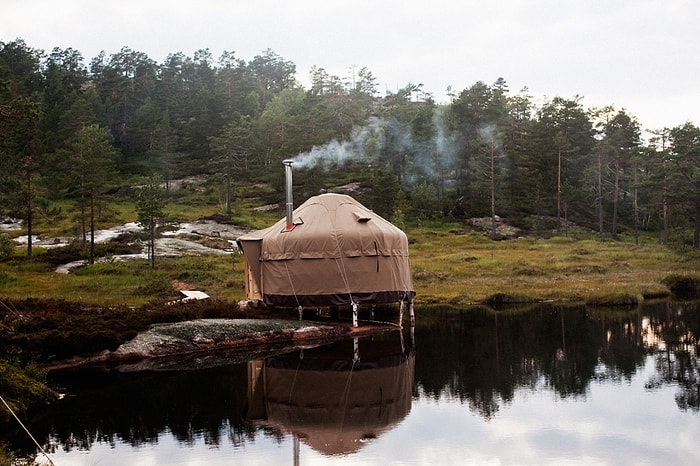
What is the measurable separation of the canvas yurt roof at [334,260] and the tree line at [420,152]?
22.5 metres

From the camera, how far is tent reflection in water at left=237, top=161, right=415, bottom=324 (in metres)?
23.8

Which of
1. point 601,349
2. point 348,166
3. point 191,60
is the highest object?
point 191,60

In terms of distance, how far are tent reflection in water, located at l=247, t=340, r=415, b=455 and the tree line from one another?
95.3 feet

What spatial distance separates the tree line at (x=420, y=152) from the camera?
58969 millimetres

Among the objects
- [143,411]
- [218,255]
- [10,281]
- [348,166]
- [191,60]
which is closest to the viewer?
[143,411]

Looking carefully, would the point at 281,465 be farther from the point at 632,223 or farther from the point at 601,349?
the point at 632,223

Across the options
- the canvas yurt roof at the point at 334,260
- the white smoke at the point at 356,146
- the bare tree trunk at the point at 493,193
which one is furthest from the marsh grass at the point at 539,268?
the white smoke at the point at 356,146

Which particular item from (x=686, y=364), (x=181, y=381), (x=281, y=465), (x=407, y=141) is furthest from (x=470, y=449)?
(x=407, y=141)

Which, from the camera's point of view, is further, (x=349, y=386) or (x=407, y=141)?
(x=407, y=141)

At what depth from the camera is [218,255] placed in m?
44.0

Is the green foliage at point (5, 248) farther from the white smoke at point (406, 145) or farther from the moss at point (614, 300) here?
the white smoke at point (406, 145)

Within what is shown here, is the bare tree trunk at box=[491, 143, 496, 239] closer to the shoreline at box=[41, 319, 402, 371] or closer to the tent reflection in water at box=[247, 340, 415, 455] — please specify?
the shoreline at box=[41, 319, 402, 371]

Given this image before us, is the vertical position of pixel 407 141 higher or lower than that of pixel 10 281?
higher

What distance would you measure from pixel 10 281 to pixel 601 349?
27382mm
